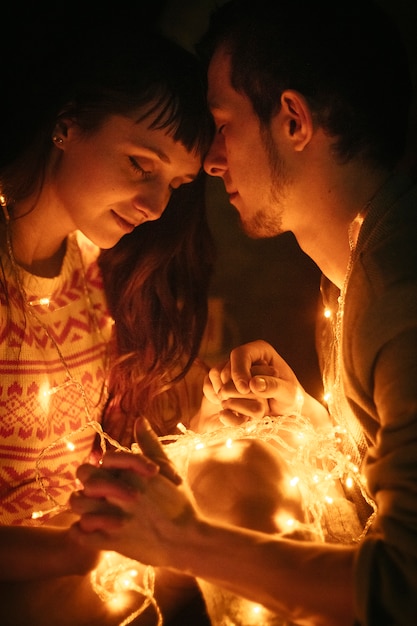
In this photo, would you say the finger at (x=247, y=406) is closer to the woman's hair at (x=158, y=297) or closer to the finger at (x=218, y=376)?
the finger at (x=218, y=376)

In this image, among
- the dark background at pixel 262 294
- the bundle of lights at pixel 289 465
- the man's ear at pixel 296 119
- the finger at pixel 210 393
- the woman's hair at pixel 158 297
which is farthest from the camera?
the dark background at pixel 262 294

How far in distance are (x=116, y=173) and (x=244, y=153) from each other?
0.32 m

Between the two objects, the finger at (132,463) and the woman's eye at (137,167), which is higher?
the woman's eye at (137,167)

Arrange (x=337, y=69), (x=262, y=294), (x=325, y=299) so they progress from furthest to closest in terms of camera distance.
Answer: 1. (x=262, y=294)
2. (x=325, y=299)
3. (x=337, y=69)

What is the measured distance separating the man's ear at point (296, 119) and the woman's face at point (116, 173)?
10.2 inches

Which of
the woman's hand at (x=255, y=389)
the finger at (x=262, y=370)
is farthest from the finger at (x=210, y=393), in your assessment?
the finger at (x=262, y=370)

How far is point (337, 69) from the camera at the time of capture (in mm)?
1397

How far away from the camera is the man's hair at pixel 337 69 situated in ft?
4.59

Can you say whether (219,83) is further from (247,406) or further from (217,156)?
(247,406)

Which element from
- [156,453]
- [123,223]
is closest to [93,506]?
[156,453]

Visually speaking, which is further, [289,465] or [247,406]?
[247,406]

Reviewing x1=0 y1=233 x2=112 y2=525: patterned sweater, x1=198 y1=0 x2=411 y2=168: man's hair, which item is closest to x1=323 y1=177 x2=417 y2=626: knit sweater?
x1=198 y1=0 x2=411 y2=168: man's hair

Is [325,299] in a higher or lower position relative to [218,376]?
higher

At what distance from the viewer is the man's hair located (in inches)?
55.1
